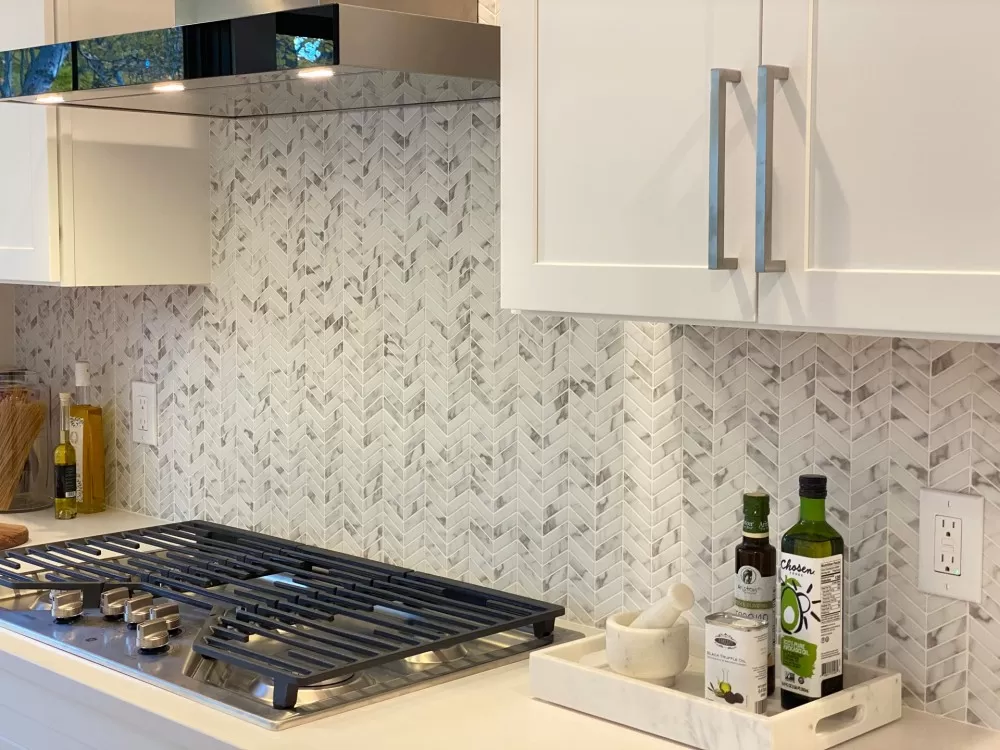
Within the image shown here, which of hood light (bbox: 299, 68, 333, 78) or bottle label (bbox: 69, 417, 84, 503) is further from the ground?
hood light (bbox: 299, 68, 333, 78)

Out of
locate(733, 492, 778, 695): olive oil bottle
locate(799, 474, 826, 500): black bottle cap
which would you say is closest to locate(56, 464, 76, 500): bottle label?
locate(733, 492, 778, 695): olive oil bottle

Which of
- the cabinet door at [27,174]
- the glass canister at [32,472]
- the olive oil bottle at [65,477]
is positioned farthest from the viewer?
the glass canister at [32,472]

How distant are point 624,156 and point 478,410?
0.71 m

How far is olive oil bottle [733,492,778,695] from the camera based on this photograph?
1490 mm

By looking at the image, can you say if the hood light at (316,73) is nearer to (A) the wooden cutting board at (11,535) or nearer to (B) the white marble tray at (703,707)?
(B) the white marble tray at (703,707)

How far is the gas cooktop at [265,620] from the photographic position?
1601 mm

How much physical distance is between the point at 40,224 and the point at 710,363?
4.37 ft

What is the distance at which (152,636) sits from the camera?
1733mm

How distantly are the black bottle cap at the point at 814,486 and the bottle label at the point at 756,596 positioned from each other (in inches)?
5.1

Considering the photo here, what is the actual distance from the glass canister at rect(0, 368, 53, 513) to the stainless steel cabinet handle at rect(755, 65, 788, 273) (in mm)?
1992

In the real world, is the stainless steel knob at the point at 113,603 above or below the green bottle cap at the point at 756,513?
below

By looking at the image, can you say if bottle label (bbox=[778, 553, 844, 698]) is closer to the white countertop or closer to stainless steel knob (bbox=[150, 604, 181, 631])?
the white countertop

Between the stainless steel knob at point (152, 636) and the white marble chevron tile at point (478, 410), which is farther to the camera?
the stainless steel knob at point (152, 636)

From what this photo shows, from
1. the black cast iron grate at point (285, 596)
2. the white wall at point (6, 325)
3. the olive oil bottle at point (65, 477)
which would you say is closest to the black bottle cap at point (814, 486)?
the black cast iron grate at point (285, 596)
